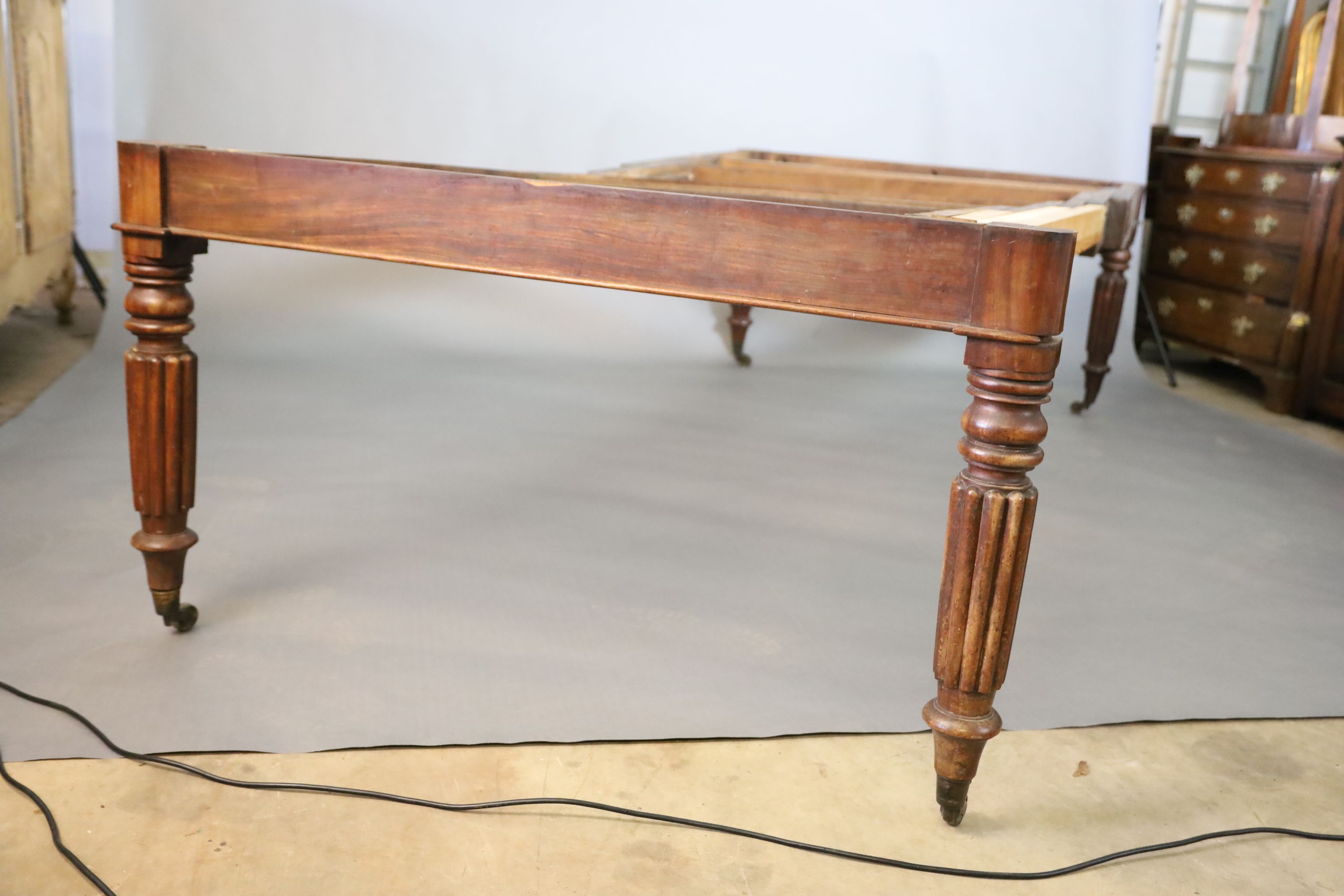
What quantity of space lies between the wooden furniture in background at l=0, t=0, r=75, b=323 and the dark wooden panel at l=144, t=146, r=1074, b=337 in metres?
1.67

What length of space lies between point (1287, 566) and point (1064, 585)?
1.51ft

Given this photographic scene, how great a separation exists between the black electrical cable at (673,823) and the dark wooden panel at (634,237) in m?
0.54

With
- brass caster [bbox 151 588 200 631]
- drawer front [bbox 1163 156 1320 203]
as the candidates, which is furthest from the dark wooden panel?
drawer front [bbox 1163 156 1320 203]

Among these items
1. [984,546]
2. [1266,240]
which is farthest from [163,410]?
[1266,240]

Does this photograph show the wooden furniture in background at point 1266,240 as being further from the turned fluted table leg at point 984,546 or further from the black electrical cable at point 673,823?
the turned fluted table leg at point 984,546

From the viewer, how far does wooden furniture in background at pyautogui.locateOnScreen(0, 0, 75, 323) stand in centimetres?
274

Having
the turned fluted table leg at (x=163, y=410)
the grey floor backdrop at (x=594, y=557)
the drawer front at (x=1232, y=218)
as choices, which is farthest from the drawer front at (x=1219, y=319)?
the turned fluted table leg at (x=163, y=410)

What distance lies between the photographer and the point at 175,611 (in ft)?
5.11

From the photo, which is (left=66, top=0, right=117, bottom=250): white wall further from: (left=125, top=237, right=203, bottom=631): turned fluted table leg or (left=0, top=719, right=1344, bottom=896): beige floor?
(left=0, top=719, right=1344, bottom=896): beige floor

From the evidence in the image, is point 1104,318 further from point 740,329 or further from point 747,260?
point 747,260

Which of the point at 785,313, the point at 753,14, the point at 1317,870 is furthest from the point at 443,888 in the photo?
the point at 753,14

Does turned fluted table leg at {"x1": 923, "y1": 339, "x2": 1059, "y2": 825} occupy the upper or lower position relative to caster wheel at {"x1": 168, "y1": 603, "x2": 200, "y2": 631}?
upper

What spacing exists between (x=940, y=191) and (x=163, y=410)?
1.47 m

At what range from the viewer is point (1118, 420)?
3.13 m
